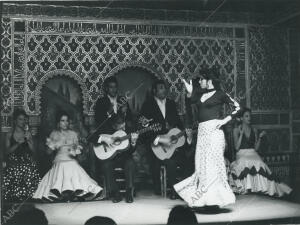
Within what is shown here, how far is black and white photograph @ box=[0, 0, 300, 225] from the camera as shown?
776cm

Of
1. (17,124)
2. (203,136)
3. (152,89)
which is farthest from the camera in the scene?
(152,89)

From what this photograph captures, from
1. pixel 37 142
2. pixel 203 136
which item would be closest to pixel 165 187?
pixel 203 136

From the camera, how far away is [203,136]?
7758 mm

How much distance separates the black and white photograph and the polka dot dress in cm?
2

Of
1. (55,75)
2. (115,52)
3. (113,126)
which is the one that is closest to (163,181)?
(113,126)

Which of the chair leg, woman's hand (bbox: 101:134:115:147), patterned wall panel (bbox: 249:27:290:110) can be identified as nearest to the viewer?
woman's hand (bbox: 101:134:115:147)

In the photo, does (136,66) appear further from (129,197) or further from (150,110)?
(129,197)

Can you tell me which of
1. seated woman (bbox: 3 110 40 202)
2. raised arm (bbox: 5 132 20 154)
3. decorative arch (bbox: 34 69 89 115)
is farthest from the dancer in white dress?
raised arm (bbox: 5 132 20 154)

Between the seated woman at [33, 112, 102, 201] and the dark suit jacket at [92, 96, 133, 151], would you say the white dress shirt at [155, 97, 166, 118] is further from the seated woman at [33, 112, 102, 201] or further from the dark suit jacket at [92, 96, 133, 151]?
the seated woman at [33, 112, 102, 201]

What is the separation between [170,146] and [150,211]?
1.27 meters

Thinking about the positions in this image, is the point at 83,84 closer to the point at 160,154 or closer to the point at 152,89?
the point at 152,89

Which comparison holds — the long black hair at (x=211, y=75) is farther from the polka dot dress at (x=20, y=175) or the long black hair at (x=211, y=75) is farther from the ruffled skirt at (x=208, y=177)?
the polka dot dress at (x=20, y=175)

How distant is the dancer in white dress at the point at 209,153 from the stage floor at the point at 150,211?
0.30 m

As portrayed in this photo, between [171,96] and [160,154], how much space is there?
4.31ft
